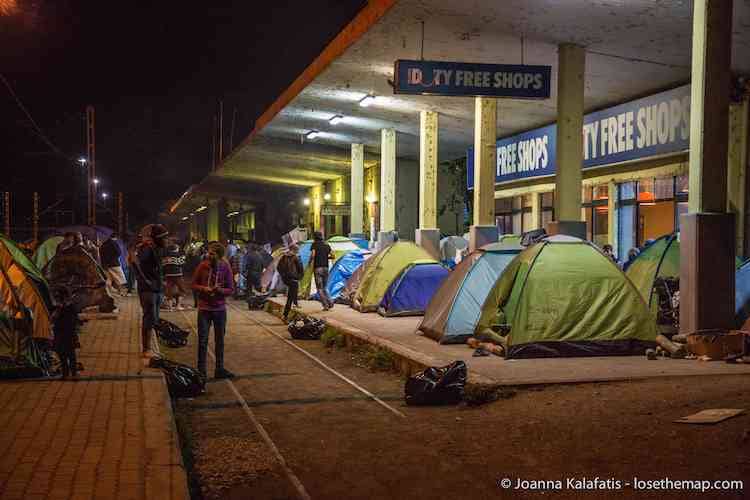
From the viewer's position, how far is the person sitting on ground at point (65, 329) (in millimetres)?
8844

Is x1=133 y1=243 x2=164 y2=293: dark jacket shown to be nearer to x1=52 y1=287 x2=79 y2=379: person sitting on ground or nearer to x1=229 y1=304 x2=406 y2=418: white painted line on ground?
x1=52 y1=287 x2=79 y2=379: person sitting on ground

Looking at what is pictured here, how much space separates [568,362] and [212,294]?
486 cm

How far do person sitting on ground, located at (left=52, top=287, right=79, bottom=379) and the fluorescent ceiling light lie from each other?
1315 centimetres

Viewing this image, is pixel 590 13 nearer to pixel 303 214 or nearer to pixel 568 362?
pixel 568 362

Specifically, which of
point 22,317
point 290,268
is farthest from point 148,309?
point 290,268

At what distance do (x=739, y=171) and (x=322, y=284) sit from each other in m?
9.71

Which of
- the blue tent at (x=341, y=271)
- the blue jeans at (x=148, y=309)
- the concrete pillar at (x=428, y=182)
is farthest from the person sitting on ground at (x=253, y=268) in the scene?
the blue jeans at (x=148, y=309)

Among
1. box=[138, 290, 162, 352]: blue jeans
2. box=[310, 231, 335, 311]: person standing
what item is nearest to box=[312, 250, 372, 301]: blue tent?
box=[310, 231, 335, 311]: person standing

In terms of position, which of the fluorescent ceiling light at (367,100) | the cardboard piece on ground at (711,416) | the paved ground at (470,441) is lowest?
the paved ground at (470,441)

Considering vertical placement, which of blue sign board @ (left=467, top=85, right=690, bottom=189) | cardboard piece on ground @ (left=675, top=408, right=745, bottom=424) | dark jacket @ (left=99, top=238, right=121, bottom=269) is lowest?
cardboard piece on ground @ (left=675, top=408, right=745, bottom=424)

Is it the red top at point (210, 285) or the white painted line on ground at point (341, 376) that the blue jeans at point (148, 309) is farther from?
the white painted line on ground at point (341, 376)

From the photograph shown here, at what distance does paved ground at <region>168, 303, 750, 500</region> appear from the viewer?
5.79m

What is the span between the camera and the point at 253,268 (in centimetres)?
2373

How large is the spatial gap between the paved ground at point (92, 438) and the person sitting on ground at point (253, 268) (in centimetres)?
1319
